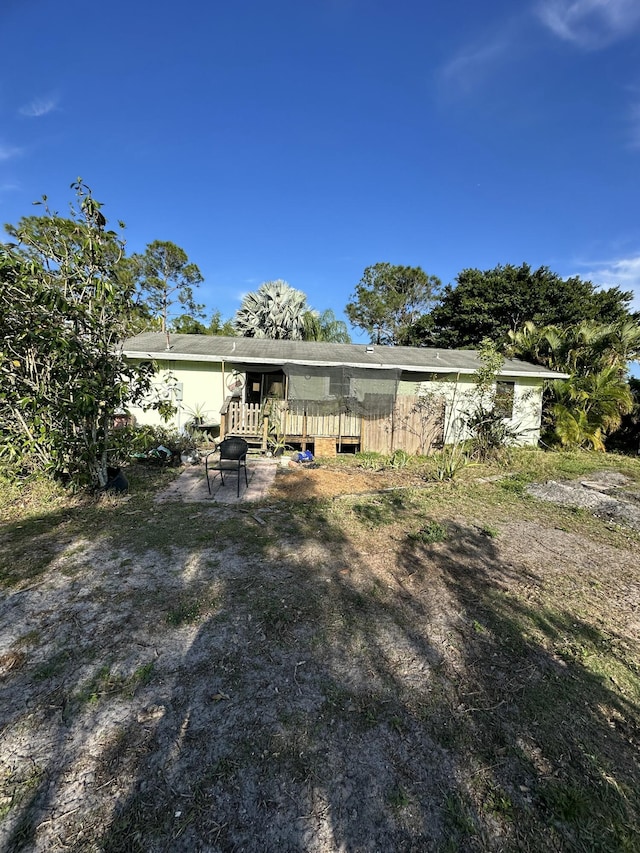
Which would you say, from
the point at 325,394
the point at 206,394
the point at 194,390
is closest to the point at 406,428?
the point at 325,394

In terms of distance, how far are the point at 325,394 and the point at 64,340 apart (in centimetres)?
602

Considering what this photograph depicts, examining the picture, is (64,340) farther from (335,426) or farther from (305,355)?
(305,355)

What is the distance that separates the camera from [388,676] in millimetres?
2293

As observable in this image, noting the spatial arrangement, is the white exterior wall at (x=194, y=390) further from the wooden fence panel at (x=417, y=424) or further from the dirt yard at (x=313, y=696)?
the dirt yard at (x=313, y=696)

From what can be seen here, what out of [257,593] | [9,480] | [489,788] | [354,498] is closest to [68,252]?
[9,480]

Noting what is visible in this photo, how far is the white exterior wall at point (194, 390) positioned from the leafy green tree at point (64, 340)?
17.2 feet

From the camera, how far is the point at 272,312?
Answer: 1755cm

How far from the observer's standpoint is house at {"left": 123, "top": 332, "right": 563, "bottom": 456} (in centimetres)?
932

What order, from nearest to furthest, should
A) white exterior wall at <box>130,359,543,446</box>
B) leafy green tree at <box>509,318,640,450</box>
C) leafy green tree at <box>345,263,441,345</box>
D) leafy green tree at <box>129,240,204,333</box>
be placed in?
white exterior wall at <box>130,359,543,446</box> < leafy green tree at <box>509,318,640,450</box> < leafy green tree at <box>129,240,204,333</box> < leafy green tree at <box>345,263,441,345</box>

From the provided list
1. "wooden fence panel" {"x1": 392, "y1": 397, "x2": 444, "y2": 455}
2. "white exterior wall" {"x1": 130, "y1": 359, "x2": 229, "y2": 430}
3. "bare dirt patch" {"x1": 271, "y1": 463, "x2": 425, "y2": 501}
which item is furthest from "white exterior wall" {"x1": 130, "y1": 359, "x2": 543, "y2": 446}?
"bare dirt patch" {"x1": 271, "y1": 463, "x2": 425, "y2": 501}

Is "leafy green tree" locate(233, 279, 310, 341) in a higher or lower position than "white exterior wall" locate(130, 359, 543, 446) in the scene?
higher

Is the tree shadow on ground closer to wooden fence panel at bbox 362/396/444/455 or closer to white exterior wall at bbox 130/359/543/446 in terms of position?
wooden fence panel at bbox 362/396/444/455

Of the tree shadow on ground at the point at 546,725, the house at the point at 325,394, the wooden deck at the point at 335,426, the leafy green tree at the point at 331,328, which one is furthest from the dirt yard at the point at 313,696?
the leafy green tree at the point at 331,328

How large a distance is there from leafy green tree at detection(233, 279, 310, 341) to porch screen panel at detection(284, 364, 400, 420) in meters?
9.35
